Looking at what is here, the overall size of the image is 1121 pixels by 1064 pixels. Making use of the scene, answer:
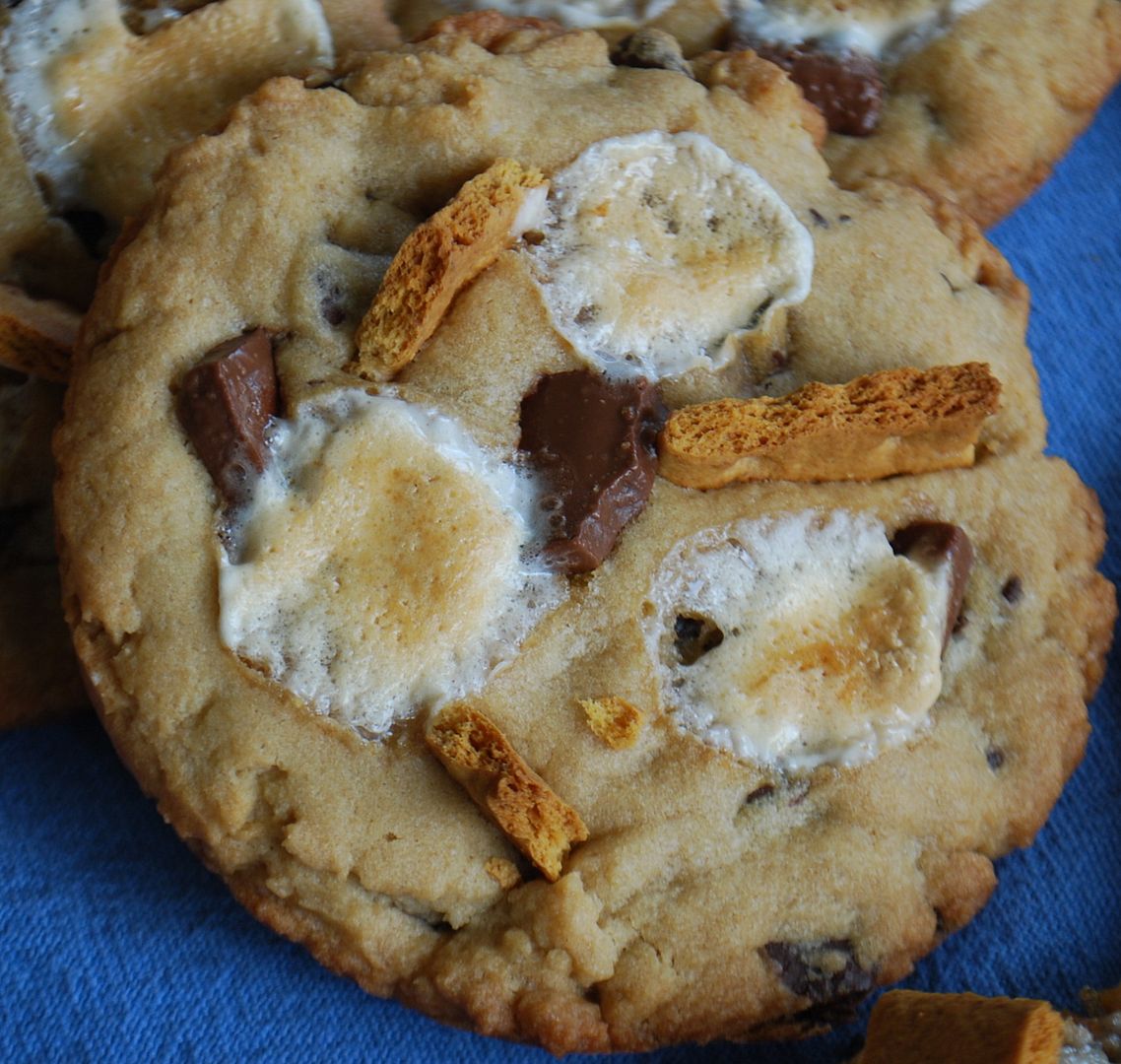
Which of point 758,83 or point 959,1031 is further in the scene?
point 758,83

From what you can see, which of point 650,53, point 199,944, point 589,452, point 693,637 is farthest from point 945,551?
point 199,944

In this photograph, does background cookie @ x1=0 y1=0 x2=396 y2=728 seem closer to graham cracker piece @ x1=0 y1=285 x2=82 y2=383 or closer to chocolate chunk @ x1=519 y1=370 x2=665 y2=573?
graham cracker piece @ x1=0 y1=285 x2=82 y2=383

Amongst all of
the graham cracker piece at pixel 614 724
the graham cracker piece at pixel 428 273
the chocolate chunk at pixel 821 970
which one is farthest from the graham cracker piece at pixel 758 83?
the chocolate chunk at pixel 821 970

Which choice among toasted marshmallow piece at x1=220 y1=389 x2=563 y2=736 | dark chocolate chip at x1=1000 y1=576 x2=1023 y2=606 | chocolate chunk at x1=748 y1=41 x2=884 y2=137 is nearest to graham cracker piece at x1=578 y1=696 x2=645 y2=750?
toasted marshmallow piece at x1=220 y1=389 x2=563 y2=736

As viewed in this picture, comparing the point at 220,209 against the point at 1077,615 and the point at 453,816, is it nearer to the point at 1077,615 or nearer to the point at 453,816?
the point at 453,816

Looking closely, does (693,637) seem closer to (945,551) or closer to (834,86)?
(945,551)

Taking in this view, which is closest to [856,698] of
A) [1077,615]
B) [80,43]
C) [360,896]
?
[1077,615]
